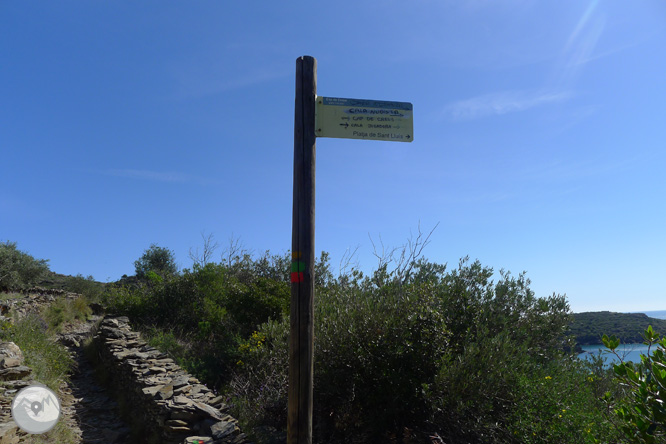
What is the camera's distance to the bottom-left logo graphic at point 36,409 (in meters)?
5.91

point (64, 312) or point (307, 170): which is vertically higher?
point (307, 170)

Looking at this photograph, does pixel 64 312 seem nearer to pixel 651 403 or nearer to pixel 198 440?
pixel 198 440

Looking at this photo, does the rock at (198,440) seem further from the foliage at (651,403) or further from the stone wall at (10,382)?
the foliage at (651,403)

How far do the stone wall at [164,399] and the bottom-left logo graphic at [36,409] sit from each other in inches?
47.7

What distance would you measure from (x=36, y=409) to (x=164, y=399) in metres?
2.10

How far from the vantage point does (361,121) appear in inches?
153

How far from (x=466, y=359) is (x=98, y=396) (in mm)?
7788

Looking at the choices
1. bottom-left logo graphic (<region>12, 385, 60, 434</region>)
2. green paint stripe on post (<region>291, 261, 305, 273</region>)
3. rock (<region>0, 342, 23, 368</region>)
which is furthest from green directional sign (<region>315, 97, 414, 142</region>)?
rock (<region>0, 342, 23, 368</region>)

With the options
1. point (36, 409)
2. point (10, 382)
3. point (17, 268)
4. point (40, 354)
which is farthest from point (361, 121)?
point (17, 268)

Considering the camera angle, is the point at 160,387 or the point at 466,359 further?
the point at 160,387

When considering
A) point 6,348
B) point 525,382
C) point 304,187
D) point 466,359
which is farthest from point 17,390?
point 525,382

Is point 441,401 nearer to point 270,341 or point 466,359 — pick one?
point 466,359

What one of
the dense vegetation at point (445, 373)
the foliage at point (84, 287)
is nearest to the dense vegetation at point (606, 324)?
the dense vegetation at point (445, 373)

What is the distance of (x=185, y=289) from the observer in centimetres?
1288
